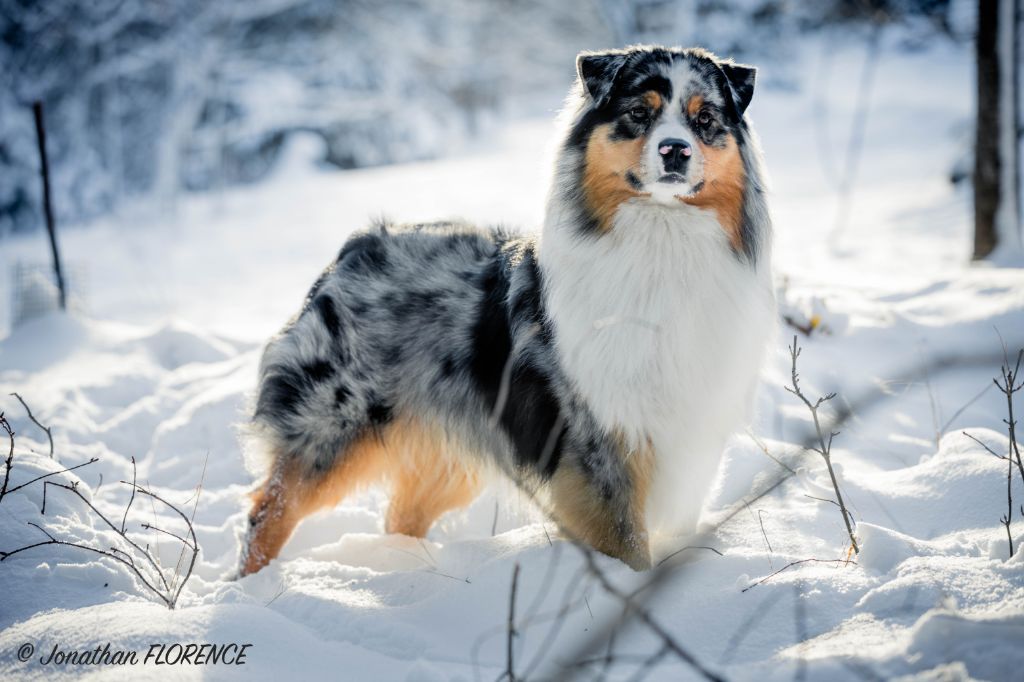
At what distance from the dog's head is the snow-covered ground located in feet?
1.18

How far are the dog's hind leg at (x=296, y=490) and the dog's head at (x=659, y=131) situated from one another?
1.59 meters

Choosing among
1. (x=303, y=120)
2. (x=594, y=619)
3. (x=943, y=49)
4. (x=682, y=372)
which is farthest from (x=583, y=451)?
(x=943, y=49)

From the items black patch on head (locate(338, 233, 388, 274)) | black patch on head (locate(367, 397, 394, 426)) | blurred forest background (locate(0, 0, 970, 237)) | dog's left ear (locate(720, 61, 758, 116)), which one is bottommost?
black patch on head (locate(367, 397, 394, 426))

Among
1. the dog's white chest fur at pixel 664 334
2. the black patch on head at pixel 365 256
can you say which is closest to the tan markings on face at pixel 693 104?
the dog's white chest fur at pixel 664 334

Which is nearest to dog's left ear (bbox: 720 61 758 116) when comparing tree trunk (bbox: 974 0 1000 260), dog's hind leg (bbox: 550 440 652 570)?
dog's hind leg (bbox: 550 440 652 570)

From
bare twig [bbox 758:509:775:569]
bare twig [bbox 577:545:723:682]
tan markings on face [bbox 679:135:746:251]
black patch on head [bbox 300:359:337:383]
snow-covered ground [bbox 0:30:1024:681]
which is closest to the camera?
bare twig [bbox 577:545:723:682]

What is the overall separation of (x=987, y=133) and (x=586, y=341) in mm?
6191

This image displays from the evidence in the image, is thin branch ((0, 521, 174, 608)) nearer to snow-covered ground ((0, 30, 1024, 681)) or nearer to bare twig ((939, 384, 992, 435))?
snow-covered ground ((0, 30, 1024, 681))

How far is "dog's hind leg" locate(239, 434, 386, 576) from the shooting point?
3293 millimetres

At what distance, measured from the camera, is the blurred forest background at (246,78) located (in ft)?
57.7

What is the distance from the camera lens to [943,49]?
24.7m

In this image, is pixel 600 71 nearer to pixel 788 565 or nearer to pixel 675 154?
pixel 675 154

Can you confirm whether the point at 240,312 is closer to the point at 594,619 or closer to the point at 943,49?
the point at 594,619

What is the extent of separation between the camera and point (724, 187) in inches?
114
